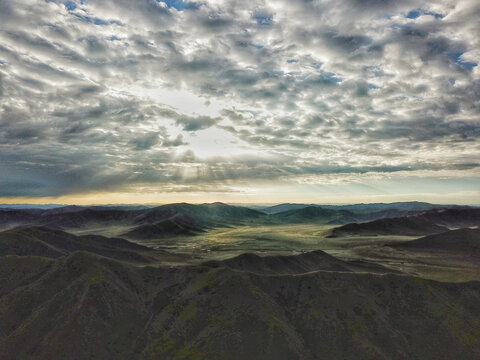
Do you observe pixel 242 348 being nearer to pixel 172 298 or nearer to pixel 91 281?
pixel 172 298

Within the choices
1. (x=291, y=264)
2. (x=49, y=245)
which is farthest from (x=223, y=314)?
(x=49, y=245)

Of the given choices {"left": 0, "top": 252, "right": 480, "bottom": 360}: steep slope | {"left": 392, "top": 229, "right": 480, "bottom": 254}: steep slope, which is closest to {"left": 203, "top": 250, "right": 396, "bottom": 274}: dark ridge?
{"left": 0, "top": 252, "right": 480, "bottom": 360}: steep slope

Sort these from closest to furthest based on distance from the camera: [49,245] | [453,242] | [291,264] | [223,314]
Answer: [223,314], [291,264], [49,245], [453,242]

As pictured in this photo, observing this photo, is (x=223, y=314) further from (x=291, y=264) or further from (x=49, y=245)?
(x=49, y=245)

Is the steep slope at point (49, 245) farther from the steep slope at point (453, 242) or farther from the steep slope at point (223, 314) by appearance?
the steep slope at point (453, 242)

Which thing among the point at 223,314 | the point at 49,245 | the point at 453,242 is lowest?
the point at 223,314

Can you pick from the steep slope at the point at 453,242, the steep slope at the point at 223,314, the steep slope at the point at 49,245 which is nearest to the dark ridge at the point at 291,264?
the steep slope at the point at 223,314

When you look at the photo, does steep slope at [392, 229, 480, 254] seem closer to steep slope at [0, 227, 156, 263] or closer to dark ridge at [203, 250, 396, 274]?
dark ridge at [203, 250, 396, 274]
